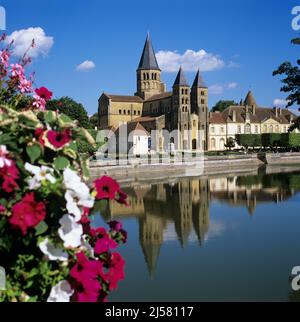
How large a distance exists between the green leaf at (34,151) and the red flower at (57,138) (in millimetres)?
82

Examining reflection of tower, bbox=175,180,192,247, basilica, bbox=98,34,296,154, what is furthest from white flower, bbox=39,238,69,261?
basilica, bbox=98,34,296,154

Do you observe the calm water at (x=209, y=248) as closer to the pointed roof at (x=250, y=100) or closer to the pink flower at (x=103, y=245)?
the pink flower at (x=103, y=245)

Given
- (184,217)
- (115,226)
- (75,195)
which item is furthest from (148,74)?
(75,195)

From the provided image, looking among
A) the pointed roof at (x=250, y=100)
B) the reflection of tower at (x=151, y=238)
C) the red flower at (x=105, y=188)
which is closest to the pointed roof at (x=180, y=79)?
the pointed roof at (x=250, y=100)

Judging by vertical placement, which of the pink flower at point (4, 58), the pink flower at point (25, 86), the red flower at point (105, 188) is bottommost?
the red flower at point (105, 188)

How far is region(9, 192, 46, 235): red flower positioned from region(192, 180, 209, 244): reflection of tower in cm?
993

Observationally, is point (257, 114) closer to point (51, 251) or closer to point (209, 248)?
point (209, 248)

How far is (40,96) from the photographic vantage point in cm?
391

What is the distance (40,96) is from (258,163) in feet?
153

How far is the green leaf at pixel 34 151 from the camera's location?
2.33 m

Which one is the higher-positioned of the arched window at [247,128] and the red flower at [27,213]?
the arched window at [247,128]

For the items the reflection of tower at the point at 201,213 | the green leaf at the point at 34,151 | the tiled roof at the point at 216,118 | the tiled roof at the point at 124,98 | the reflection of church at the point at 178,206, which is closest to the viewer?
the green leaf at the point at 34,151

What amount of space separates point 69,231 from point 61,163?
406mm

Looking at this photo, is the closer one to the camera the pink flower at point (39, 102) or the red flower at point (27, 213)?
the red flower at point (27, 213)
